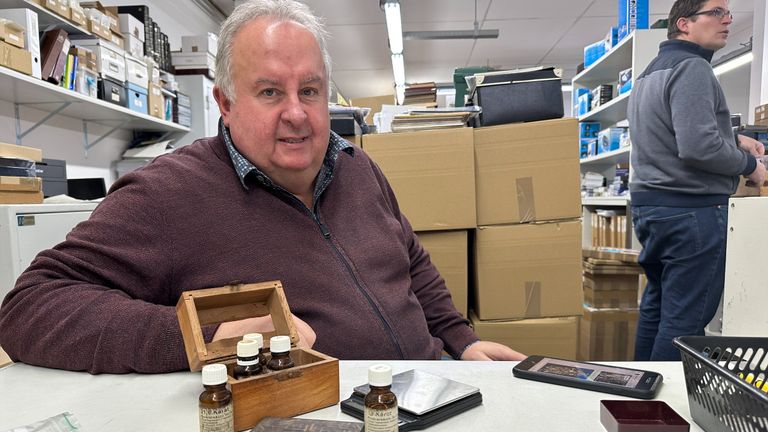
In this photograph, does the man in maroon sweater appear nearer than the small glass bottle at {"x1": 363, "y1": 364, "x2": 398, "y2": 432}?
No

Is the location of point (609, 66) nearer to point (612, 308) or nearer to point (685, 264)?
point (612, 308)

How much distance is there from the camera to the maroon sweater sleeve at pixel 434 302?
1137mm

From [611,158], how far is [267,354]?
12.5 ft

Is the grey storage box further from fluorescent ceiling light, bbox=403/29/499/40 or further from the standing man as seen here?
fluorescent ceiling light, bbox=403/29/499/40

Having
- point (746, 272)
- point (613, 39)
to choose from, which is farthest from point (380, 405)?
point (613, 39)

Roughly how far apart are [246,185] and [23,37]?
1.61m

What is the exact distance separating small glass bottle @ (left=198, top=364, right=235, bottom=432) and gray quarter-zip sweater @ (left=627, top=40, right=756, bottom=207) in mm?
1842

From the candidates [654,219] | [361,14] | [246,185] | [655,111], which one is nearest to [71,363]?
[246,185]

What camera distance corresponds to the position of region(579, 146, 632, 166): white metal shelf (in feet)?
10.8

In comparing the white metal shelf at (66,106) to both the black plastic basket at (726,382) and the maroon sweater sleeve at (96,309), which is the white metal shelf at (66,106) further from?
the black plastic basket at (726,382)

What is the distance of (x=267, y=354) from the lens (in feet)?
2.05

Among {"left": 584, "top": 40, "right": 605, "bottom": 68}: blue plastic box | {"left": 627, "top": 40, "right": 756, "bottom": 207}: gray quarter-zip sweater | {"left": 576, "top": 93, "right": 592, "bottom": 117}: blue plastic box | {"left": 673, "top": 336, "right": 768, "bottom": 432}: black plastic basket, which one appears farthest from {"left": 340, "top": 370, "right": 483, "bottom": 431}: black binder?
{"left": 576, "top": 93, "right": 592, "bottom": 117}: blue plastic box

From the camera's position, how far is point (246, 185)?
96cm

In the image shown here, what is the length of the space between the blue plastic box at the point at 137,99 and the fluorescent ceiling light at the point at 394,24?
7.35 feet
